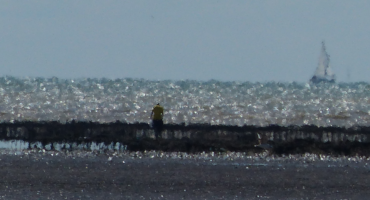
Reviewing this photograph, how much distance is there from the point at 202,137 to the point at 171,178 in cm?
995

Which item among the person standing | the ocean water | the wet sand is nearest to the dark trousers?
the person standing

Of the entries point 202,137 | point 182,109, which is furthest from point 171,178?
point 182,109

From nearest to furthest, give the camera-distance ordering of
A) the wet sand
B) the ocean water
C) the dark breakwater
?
the wet sand < the dark breakwater < the ocean water

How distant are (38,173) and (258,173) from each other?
5642 millimetres

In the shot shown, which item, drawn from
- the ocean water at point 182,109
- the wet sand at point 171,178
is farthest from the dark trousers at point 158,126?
the ocean water at point 182,109

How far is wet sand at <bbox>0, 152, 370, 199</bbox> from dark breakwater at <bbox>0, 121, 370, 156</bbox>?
2998mm

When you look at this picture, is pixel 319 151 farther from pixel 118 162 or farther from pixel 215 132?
pixel 118 162

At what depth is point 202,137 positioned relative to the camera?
28547 mm

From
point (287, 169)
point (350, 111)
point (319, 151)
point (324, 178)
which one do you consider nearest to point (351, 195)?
point (324, 178)

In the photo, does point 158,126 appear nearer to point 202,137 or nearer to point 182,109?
point 202,137

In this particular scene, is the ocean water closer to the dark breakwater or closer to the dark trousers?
the dark breakwater

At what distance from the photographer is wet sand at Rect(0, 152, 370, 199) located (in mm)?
16531

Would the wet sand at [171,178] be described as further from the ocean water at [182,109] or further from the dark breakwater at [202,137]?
the ocean water at [182,109]

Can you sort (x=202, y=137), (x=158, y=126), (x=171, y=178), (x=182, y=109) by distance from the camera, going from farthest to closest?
(x=182, y=109) → (x=158, y=126) → (x=202, y=137) → (x=171, y=178)
